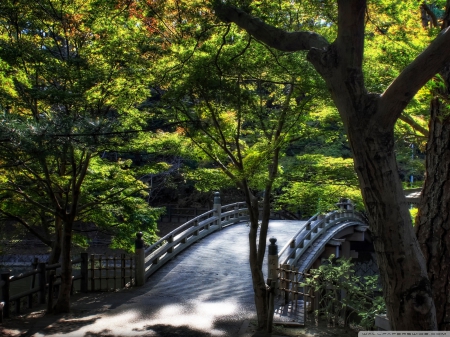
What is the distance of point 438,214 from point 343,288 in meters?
3.88

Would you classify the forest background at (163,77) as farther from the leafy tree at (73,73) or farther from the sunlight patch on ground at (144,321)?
the sunlight patch on ground at (144,321)

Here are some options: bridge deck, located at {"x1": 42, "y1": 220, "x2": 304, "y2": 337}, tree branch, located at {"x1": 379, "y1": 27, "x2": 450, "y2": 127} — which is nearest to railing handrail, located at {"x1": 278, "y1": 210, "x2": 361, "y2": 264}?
bridge deck, located at {"x1": 42, "y1": 220, "x2": 304, "y2": 337}

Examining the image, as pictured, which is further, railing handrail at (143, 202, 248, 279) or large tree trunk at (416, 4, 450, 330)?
railing handrail at (143, 202, 248, 279)

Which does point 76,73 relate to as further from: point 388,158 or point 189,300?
point 388,158

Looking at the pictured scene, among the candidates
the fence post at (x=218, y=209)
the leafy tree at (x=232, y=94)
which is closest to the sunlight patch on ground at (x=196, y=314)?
the leafy tree at (x=232, y=94)

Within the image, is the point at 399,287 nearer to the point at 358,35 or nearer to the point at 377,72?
the point at 358,35

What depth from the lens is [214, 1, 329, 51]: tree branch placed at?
14.5ft

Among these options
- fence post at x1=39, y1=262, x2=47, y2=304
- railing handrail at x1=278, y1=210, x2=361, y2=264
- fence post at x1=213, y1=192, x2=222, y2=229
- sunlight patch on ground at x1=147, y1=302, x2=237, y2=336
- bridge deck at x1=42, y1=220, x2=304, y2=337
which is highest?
fence post at x1=213, y1=192, x2=222, y2=229

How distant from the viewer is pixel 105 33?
863 cm

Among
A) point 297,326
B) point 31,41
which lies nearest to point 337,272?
point 297,326

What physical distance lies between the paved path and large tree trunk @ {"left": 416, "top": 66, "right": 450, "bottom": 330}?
4.54 metres

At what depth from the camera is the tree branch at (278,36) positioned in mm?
4422

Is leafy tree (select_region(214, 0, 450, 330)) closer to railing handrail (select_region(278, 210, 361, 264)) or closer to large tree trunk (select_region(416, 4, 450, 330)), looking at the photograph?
large tree trunk (select_region(416, 4, 450, 330))

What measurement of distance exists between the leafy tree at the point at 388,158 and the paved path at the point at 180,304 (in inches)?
194
